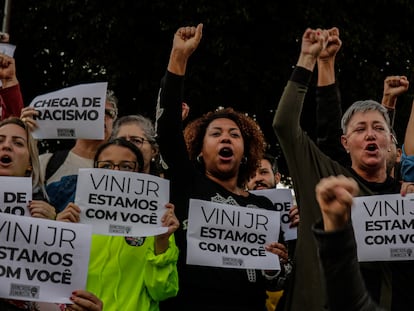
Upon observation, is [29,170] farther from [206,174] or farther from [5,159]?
[206,174]

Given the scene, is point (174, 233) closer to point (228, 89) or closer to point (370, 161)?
point (370, 161)

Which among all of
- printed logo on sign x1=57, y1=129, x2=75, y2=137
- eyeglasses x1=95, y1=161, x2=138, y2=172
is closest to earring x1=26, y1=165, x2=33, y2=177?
eyeglasses x1=95, y1=161, x2=138, y2=172

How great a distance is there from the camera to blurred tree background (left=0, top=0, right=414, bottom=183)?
1282 centimetres

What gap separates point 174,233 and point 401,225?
1.16 metres

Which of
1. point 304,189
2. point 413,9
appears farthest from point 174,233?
point 413,9

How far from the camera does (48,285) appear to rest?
353 cm

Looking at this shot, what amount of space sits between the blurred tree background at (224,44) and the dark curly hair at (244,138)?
775 cm

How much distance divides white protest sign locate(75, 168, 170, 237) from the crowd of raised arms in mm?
58

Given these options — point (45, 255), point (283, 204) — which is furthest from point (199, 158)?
point (45, 255)

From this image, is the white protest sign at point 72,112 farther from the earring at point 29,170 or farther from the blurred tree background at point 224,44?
the blurred tree background at point 224,44

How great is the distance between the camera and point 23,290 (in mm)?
→ 3445

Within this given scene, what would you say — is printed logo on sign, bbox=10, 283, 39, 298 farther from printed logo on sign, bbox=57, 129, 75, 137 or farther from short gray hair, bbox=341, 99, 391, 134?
short gray hair, bbox=341, 99, 391, 134

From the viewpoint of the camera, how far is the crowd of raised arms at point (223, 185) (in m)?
3.75

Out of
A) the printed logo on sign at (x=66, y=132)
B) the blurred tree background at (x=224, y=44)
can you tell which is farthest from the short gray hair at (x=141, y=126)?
the blurred tree background at (x=224, y=44)
